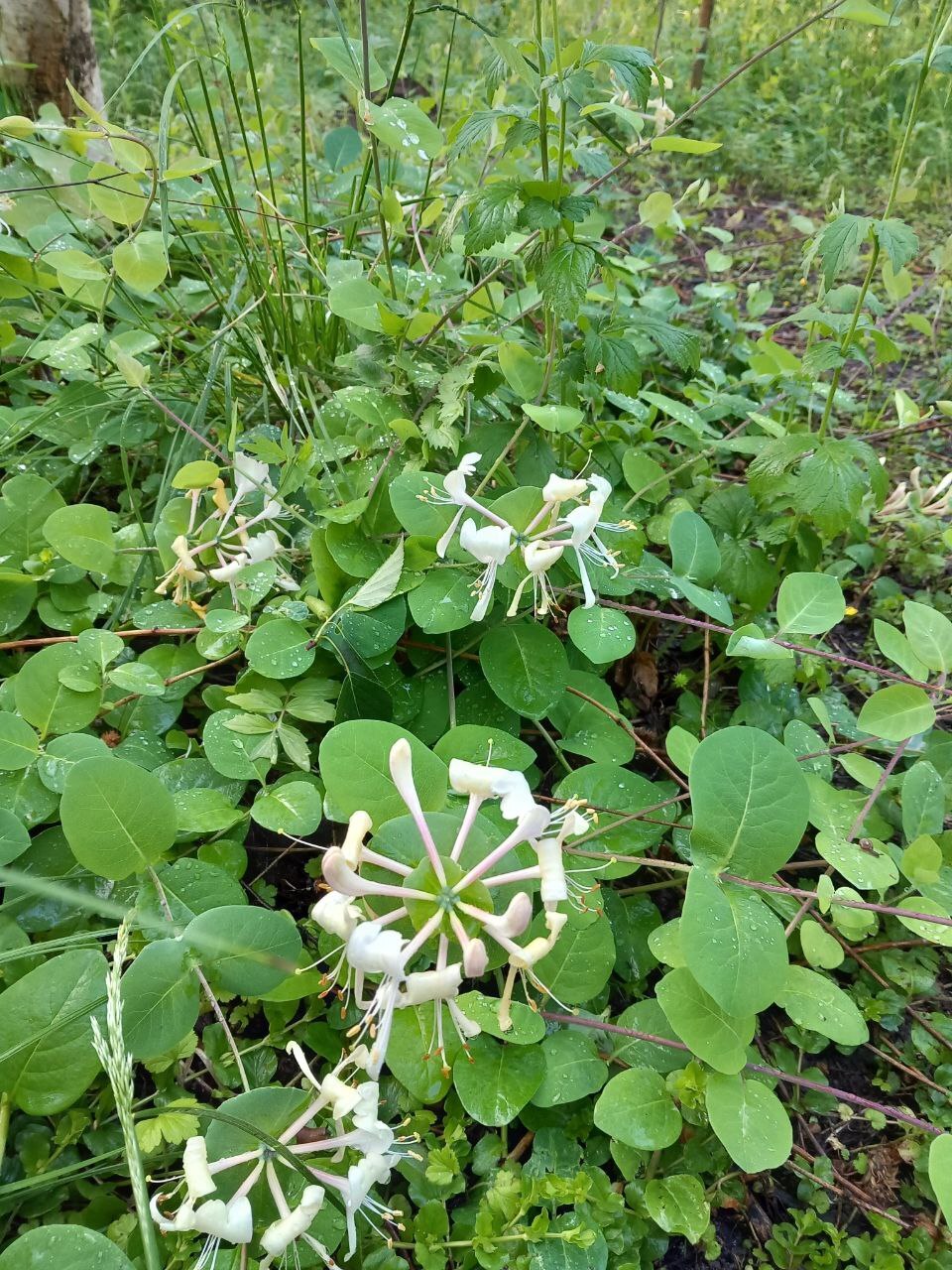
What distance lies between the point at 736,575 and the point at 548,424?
46 centimetres

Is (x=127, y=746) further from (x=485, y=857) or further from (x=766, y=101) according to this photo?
(x=766, y=101)

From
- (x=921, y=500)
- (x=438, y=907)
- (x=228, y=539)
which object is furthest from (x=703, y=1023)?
(x=921, y=500)

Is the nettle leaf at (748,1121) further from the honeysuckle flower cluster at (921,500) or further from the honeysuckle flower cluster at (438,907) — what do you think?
the honeysuckle flower cluster at (921,500)

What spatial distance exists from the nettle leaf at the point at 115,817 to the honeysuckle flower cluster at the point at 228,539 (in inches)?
13.9

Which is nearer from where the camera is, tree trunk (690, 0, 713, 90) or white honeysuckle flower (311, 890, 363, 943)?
white honeysuckle flower (311, 890, 363, 943)

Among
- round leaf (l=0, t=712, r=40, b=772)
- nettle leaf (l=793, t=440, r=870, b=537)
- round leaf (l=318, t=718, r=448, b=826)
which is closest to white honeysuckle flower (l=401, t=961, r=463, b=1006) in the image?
round leaf (l=318, t=718, r=448, b=826)

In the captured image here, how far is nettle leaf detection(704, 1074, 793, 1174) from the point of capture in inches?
30.2

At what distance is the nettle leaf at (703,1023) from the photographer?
81cm

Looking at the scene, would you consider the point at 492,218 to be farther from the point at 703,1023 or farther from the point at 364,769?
the point at 703,1023

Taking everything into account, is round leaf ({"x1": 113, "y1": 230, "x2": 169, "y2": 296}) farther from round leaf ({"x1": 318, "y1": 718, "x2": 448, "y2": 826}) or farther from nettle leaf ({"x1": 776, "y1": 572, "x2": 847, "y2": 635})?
nettle leaf ({"x1": 776, "y1": 572, "x2": 847, "y2": 635})

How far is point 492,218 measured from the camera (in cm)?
100

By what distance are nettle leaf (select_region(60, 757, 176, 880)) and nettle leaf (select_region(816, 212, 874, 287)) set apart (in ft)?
3.52

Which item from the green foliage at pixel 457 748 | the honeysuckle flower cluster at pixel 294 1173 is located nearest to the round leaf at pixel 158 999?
the green foliage at pixel 457 748

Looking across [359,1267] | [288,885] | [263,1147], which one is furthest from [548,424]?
[359,1267]
